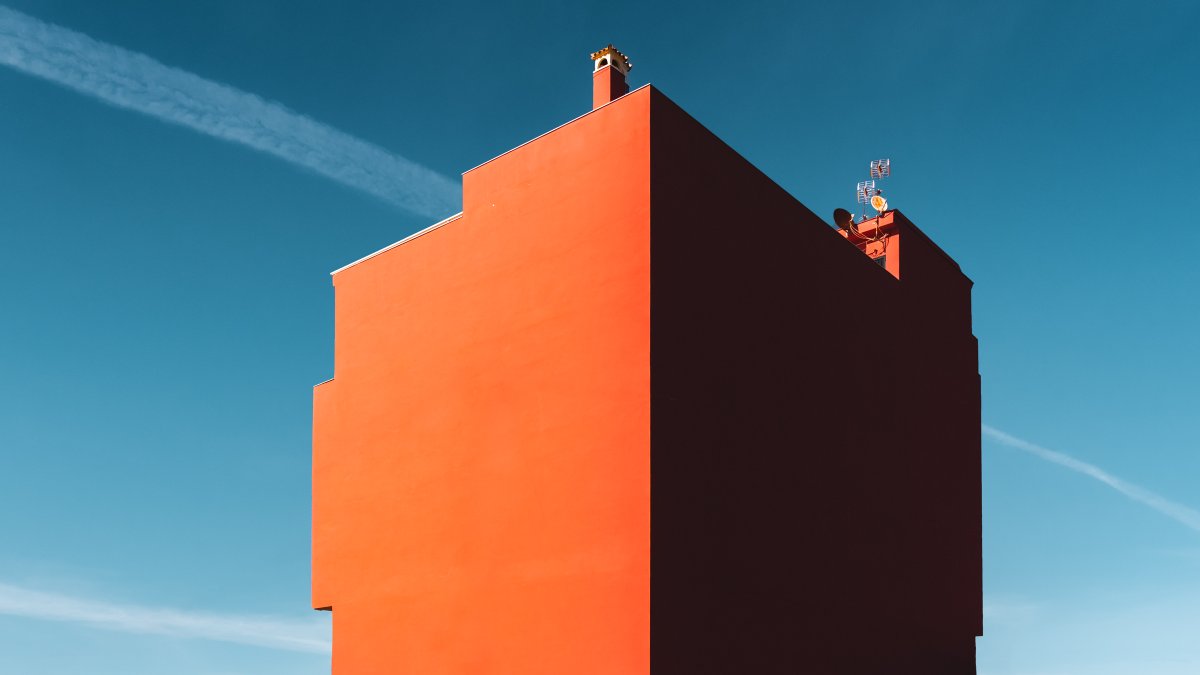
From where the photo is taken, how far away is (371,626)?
696 inches

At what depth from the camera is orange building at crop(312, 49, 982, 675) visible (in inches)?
578

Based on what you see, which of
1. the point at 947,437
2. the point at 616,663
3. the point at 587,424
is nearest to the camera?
the point at 616,663

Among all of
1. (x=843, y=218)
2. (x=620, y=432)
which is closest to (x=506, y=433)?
(x=620, y=432)

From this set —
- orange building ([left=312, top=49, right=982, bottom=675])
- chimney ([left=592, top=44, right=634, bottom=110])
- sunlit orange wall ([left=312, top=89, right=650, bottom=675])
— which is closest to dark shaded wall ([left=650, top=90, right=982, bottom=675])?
orange building ([left=312, top=49, right=982, bottom=675])

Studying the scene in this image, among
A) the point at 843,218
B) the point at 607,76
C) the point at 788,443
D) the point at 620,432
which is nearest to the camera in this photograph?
the point at 620,432

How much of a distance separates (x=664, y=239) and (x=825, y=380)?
443 cm

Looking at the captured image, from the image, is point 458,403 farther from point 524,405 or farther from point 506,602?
point 506,602

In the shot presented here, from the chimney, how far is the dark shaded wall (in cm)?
215

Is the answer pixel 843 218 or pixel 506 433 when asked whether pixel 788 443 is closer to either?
pixel 506 433

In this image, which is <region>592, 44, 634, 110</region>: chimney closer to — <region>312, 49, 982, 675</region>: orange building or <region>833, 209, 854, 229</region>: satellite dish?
<region>312, 49, 982, 675</region>: orange building

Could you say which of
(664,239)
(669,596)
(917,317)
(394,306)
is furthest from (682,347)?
(917,317)

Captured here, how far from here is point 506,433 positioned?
16062mm

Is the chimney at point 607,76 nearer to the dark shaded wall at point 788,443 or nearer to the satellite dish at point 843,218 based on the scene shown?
the dark shaded wall at point 788,443

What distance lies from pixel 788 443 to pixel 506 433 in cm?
406
